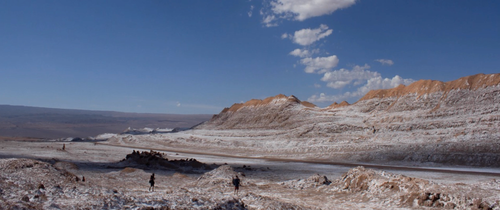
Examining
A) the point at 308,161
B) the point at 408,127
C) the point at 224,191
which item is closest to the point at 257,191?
the point at 224,191

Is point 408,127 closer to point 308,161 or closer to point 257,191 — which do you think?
point 308,161

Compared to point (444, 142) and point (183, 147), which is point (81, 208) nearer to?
point (444, 142)

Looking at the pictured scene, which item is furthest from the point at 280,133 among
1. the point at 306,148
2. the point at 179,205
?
the point at 179,205

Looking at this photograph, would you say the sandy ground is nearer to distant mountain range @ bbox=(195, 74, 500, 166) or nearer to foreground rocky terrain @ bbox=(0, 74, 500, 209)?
foreground rocky terrain @ bbox=(0, 74, 500, 209)

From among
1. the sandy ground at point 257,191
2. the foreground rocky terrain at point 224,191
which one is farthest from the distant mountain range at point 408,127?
the foreground rocky terrain at point 224,191

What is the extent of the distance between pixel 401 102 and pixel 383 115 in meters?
3.92

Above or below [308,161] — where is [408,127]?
above

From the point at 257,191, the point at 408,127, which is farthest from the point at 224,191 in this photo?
the point at 408,127

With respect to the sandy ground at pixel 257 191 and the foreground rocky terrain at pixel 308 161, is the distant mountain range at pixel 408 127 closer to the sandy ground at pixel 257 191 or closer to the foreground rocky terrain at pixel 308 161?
Result: the foreground rocky terrain at pixel 308 161

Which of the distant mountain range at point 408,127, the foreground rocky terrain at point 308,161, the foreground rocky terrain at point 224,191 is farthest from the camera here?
the distant mountain range at point 408,127

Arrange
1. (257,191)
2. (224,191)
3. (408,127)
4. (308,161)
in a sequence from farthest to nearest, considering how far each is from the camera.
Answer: (408,127) < (308,161) < (257,191) < (224,191)

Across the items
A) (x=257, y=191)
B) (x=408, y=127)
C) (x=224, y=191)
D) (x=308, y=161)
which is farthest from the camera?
(x=408, y=127)

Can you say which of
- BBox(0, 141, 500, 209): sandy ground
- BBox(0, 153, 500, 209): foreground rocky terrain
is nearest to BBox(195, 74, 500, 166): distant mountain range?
BBox(0, 141, 500, 209): sandy ground

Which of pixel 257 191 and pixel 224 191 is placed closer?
pixel 224 191
